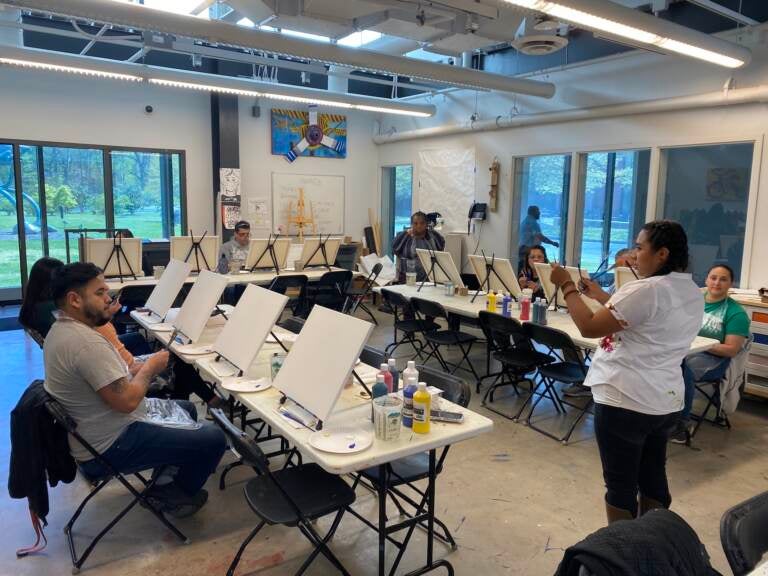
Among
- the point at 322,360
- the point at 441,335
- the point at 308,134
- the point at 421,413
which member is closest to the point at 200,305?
the point at 322,360

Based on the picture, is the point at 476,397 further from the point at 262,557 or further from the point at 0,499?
the point at 0,499

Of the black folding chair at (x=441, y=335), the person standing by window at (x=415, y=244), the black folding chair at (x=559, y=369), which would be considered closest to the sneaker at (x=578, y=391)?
the black folding chair at (x=559, y=369)

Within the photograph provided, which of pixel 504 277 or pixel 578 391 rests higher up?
pixel 504 277

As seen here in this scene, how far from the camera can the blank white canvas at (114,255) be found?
5.71m

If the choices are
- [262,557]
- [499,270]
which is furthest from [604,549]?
[499,270]

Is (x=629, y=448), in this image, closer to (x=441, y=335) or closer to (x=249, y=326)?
(x=249, y=326)

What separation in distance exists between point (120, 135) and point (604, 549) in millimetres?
8851

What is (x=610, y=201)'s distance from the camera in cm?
700

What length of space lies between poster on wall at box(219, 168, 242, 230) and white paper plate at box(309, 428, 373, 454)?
7251 mm

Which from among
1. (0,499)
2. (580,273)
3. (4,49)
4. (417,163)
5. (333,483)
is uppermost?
(4,49)

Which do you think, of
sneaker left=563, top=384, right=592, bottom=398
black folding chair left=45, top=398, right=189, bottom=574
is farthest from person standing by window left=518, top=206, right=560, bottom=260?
black folding chair left=45, top=398, right=189, bottom=574

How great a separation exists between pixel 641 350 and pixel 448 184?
697 cm

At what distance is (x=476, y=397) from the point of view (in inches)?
193

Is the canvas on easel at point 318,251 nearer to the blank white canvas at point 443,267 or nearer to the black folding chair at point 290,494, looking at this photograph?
the blank white canvas at point 443,267
